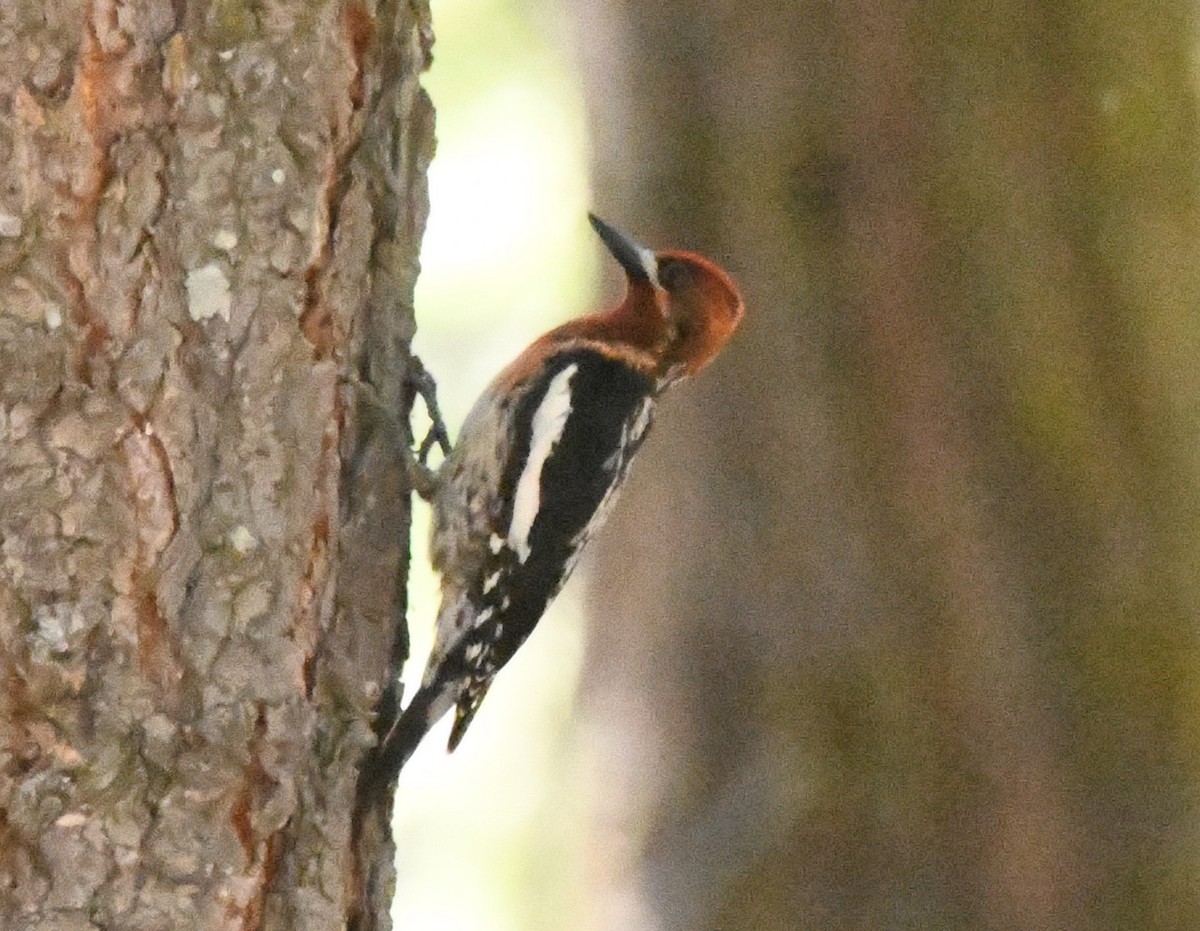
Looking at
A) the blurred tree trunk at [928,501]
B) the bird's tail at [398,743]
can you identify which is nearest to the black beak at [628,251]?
the blurred tree trunk at [928,501]

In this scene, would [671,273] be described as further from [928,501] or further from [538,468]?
[928,501]

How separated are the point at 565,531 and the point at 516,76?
243 centimetres

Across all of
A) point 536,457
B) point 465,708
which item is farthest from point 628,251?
point 465,708

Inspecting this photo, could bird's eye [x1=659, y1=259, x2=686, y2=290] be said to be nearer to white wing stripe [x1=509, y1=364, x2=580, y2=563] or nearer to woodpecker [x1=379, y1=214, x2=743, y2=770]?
woodpecker [x1=379, y1=214, x2=743, y2=770]

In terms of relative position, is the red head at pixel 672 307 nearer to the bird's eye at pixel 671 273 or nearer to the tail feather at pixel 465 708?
the bird's eye at pixel 671 273

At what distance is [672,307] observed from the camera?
3.40 metres

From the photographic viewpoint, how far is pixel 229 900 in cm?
205

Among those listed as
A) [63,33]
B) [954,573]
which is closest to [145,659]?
[63,33]

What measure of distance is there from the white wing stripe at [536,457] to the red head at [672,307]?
0.29 metres

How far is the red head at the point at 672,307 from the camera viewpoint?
3299 mm

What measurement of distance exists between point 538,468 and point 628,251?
1.72 feet

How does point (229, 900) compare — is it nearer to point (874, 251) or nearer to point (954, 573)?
point (954, 573)

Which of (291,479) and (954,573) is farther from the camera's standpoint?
(954,573)

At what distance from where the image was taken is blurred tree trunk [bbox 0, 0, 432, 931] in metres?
1.94
